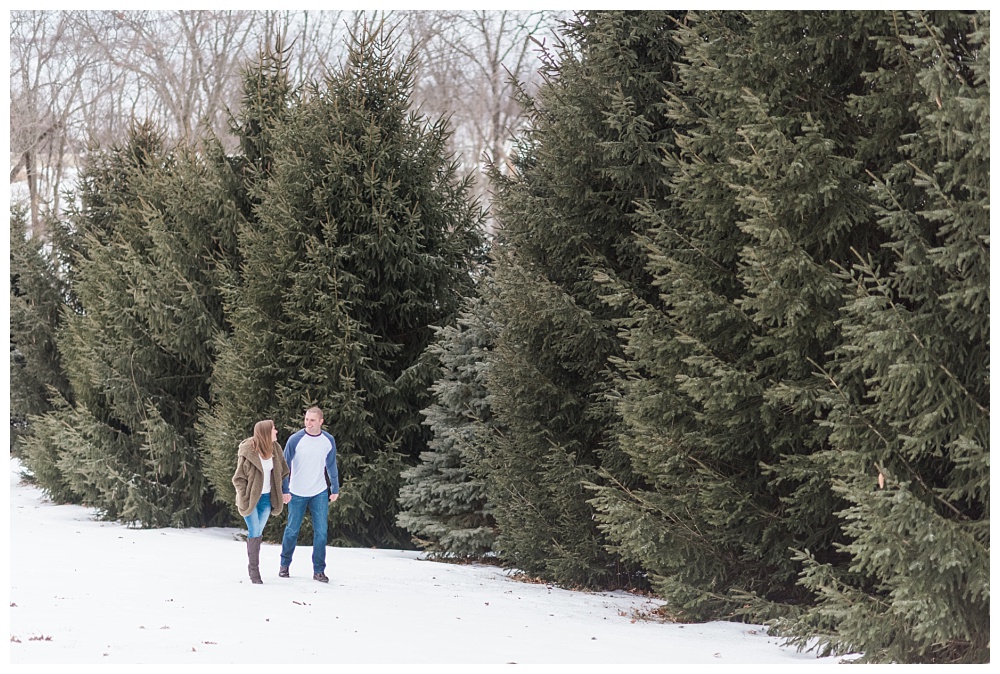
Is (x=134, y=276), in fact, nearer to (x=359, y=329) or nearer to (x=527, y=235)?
(x=359, y=329)

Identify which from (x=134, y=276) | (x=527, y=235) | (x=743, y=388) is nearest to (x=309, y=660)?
(x=743, y=388)

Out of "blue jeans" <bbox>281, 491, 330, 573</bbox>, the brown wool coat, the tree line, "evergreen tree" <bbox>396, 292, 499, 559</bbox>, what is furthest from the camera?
"evergreen tree" <bbox>396, 292, 499, 559</bbox>

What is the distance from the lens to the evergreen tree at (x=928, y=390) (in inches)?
220

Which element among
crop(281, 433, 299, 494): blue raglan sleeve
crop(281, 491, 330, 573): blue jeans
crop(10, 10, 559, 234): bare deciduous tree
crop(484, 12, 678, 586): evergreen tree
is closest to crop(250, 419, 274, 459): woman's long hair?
crop(281, 433, 299, 494): blue raglan sleeve

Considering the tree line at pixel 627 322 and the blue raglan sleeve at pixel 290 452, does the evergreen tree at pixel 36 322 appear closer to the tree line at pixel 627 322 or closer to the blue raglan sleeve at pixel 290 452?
the tree line at pixel 627 322

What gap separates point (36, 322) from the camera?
18.3m

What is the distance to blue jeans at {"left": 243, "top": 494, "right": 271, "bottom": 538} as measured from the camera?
889cm

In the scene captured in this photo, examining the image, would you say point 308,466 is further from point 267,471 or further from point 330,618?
point 330,618

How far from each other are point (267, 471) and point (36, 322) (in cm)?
1129

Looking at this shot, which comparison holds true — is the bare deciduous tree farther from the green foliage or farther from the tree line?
the green foliage

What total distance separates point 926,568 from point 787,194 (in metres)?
2.50

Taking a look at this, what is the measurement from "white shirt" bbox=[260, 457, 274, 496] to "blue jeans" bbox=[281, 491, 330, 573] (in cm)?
30

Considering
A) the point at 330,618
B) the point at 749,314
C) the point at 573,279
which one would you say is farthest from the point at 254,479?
the point at 749,314

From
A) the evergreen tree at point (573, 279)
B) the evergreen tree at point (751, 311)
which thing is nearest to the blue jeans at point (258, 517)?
the evergreen tree at point (573, 279)
